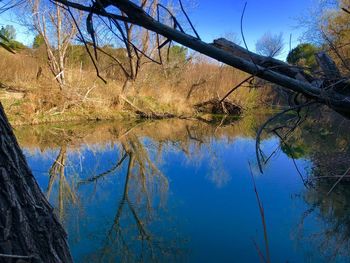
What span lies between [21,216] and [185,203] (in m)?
4.46

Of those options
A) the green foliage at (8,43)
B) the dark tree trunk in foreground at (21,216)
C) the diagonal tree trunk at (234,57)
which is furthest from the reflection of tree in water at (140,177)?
the diagonal tree trunk at (234,57)

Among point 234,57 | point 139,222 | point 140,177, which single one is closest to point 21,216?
point 234,57

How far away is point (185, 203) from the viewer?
17.0 feet

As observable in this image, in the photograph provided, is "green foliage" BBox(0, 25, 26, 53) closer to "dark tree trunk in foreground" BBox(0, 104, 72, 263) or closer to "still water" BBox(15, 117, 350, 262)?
"dark tree trunk in foreground" BBox(0, 104, 72, 263)

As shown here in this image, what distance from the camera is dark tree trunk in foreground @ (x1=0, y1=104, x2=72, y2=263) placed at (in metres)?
0.82

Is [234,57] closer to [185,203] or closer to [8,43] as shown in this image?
[8,43]

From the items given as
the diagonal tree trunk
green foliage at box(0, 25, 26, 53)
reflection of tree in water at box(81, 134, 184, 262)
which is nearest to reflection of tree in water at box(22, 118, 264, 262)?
reflection of tree in water at box(81, 134, 184, 262)

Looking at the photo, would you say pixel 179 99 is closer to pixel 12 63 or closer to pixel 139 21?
pixel 12 63

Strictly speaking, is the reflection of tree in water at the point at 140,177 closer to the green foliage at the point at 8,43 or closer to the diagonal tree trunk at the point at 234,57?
the green foliage at the point at 8,43

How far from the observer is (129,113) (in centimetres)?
1446

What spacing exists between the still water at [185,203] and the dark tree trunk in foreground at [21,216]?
137cm

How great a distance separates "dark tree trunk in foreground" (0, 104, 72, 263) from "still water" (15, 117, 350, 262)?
1368 mm

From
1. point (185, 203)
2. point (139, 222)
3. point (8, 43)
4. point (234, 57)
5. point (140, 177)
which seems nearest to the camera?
point (234, 57)

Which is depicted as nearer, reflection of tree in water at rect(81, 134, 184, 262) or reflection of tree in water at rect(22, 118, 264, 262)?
reflection of tree in water at rect(81, 134, 184, 262)
